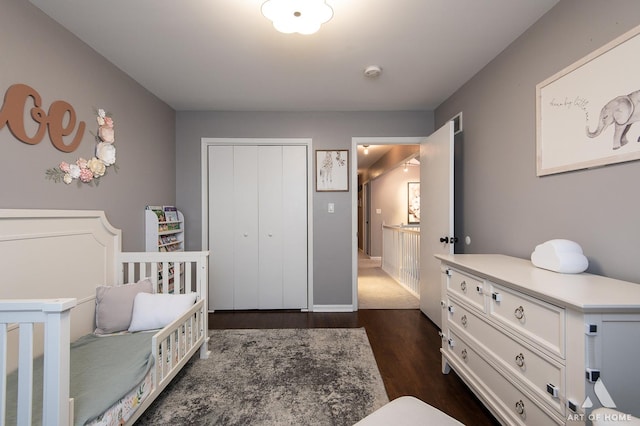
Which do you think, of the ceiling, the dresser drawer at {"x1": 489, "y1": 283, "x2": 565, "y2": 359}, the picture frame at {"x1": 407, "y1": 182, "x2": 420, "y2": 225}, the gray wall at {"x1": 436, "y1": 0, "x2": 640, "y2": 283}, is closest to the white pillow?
the ceiling

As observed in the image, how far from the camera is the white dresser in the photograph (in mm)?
911

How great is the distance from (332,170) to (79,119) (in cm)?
223

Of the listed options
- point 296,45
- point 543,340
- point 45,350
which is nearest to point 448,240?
point 543,340

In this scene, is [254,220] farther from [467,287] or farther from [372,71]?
[467,287]

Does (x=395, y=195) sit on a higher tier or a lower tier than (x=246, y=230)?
higher

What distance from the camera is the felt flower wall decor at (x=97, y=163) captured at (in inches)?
67.9

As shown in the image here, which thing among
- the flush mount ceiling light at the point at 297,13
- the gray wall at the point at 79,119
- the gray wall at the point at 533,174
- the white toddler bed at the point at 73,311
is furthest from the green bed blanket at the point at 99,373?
the gray wall at the point at 533,174

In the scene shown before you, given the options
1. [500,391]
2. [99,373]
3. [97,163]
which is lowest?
[500,391]

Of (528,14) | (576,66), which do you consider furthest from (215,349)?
(528,14)

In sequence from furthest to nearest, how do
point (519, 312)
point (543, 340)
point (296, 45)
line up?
1. point (296, 45)
2. point (519, 312)
3. point (543, 340)

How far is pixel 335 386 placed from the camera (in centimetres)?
178

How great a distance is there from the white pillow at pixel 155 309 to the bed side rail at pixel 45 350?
881 mm

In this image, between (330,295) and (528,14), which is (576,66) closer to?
(528,14)

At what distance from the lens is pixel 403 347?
2326 mm
